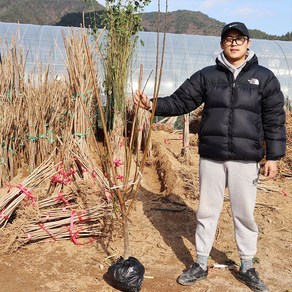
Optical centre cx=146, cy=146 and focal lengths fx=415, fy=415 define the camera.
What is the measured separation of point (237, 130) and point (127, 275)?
3.38ft

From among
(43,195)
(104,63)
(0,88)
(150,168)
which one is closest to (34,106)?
(0,88)

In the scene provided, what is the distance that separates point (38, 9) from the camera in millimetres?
44531

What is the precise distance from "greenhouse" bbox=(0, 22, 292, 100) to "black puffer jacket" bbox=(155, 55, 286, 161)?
7327 mm

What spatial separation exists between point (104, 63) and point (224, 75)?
9.60ft

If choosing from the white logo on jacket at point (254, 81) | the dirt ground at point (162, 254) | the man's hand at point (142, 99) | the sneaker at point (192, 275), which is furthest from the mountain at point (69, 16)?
the sneaker at point (192, 275)

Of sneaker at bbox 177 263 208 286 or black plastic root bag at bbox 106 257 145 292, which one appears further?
sneaker at bbox 177 263 208 286

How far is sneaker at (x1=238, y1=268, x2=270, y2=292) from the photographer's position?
2.47 meters

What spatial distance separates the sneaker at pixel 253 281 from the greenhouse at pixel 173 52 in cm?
749

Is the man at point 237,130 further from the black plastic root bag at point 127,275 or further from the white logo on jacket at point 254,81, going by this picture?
the black plastic root bag at point 127,275

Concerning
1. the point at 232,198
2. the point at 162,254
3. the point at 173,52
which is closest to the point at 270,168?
the point at 232,198

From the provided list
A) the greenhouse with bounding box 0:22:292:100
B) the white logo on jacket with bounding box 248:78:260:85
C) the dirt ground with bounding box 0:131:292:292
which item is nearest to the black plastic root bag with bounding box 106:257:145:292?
the dirt ground with bounding box 0:131:292:292

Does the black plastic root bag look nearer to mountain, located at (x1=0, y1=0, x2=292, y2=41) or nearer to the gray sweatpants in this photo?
the gray sweatpants

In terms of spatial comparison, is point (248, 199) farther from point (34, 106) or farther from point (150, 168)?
point (150, 168)

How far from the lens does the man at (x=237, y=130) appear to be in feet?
7.74
